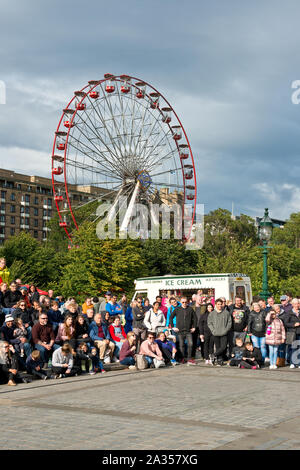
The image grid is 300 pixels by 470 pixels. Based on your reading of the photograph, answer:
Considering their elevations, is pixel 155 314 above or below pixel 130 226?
below

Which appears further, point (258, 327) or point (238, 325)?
point (238, 325)

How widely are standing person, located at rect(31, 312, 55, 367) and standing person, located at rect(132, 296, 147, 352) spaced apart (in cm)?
361

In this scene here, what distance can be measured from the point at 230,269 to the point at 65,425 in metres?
65.9

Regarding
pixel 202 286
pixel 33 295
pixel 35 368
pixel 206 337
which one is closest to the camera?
pixel 35 368

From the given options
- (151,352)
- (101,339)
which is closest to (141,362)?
(151,352)

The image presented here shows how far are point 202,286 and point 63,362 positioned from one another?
14.2 metres

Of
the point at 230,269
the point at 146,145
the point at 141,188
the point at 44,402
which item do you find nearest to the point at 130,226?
the point at 141,188

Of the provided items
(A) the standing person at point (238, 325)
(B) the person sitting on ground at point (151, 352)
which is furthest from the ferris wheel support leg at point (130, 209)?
(B) the person sitting on ground at point (151, 352)

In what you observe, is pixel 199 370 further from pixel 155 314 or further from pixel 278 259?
pixel 278 259

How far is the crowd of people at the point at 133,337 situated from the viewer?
1506 centimetres

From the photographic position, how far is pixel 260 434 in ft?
27.3

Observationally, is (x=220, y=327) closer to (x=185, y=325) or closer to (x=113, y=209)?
(x=185, y=325)

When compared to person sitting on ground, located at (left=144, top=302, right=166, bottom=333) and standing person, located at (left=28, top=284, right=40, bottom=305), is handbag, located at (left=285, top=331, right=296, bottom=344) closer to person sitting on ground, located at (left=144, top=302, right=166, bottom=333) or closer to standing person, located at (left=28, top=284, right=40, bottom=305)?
person sitting on ground, located at (left=144, top=302, right=166, bottom=333)

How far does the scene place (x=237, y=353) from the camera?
17484mm
